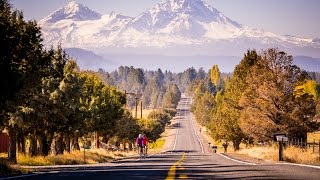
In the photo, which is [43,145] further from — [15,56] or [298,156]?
[15,56]

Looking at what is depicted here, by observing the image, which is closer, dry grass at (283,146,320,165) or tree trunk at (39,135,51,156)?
dry grass at (283,146,320,165)

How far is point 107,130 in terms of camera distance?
68750 mm

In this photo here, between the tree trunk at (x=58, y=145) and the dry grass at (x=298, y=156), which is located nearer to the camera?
the dry grass at (x=298, y=156)

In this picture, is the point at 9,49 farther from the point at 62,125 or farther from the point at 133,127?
the point at 133,127

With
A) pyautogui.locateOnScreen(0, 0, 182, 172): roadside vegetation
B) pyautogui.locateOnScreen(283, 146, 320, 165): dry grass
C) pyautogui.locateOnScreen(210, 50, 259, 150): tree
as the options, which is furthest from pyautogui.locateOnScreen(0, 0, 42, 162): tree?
pyautogui.locateOnScreen(210, 50, 259, 150): tree

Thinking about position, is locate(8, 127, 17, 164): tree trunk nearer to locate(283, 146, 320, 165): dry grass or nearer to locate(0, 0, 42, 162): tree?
locate(0, 0, 42, 162): tree

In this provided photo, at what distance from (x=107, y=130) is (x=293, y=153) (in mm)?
38053

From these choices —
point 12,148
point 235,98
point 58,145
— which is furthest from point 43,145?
point 235,98

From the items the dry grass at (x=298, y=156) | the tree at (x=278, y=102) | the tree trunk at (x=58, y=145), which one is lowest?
the tree trunk at (x=58, y=145)

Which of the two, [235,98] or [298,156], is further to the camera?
[235,98]

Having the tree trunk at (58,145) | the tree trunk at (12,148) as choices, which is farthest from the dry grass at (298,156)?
the tree trunk at (58,145)

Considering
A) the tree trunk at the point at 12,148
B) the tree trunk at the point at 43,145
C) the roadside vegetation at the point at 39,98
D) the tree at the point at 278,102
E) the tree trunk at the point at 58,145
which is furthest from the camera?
Answer: the tree at the point at 278,102

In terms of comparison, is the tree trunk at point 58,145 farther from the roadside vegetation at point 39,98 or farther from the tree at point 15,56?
the tree at point 15,56

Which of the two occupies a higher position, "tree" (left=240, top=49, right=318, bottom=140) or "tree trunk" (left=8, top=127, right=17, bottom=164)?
"tree" (left=240, top=49, right=318, bottom=140)
